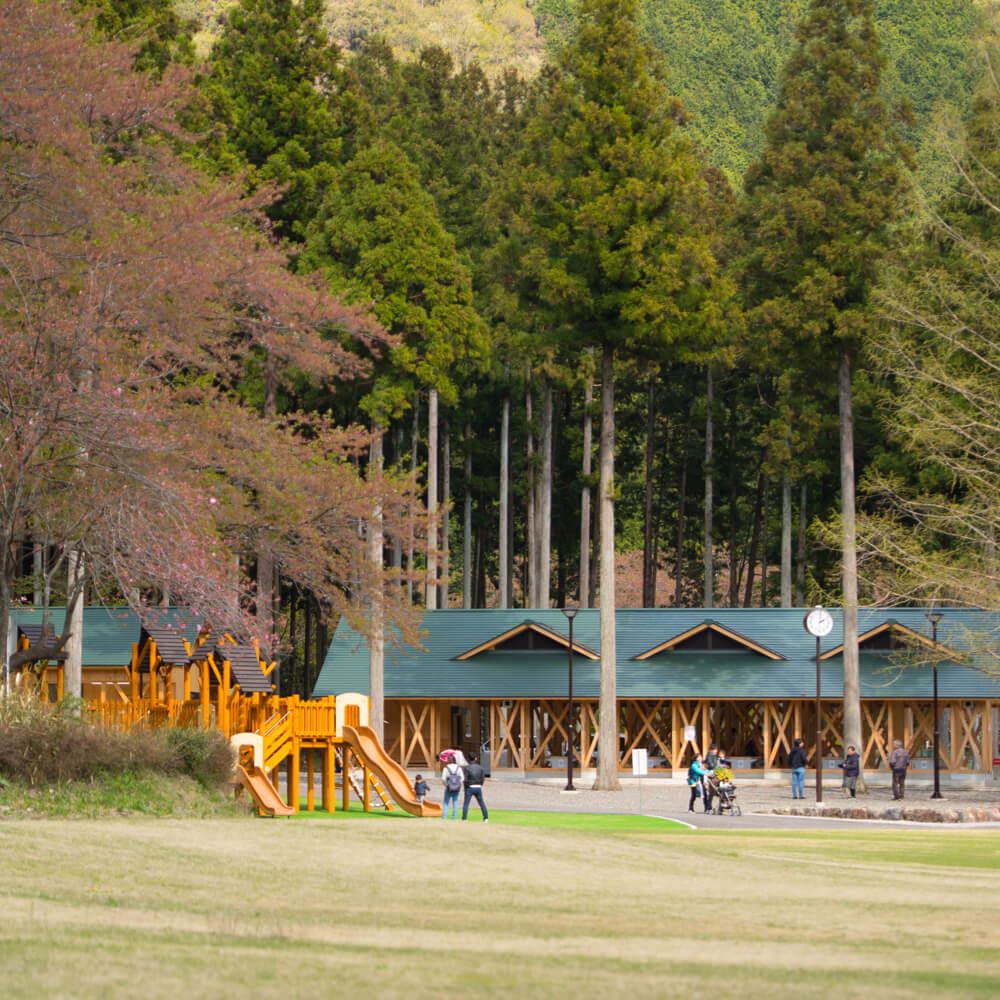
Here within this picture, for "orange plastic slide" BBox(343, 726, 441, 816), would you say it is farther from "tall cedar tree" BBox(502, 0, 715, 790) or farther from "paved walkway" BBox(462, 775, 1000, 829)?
"tall cedar tree" BBox(502, 0, 715, 790)

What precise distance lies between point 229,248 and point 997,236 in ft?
73.1

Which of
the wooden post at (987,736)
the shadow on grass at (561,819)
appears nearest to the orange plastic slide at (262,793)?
the shadow on grass at (561,819)

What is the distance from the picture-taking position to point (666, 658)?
4406cm

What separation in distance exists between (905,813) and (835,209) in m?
17.8

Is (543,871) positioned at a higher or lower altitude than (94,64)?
lower

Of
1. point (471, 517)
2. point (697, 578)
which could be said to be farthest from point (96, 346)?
point (697, 578)

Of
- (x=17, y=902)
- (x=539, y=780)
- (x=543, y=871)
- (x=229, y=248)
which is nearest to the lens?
(x=17, y=902)

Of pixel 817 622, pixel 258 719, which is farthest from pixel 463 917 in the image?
pixel 817 622

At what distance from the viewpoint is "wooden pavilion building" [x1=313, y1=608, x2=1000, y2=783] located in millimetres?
42312

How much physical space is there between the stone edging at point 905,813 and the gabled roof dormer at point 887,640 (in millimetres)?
8318

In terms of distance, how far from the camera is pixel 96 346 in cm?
2042

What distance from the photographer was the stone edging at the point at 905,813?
2939 centimetres

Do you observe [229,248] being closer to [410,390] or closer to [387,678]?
[410,390]

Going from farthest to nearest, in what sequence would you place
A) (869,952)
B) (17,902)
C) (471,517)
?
1. (471,517)
2. (17,902)
3. (869,952)
